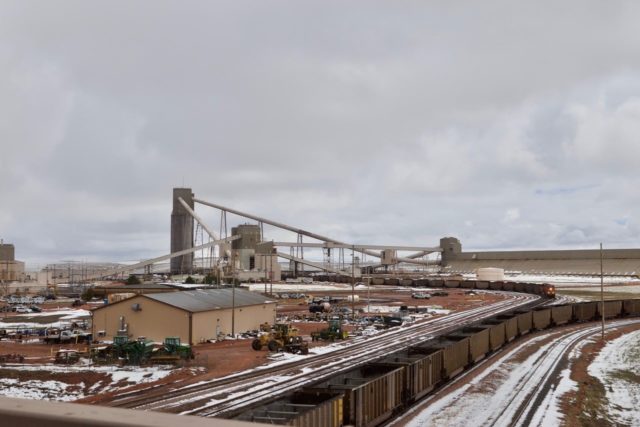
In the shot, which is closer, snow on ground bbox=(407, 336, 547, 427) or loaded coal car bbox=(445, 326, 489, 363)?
snow on ground bbox=(407, 336, 547, 427)

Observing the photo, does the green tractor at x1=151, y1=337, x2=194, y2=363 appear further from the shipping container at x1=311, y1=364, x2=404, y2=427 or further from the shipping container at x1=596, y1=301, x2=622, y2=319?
the shipping container at x1=596, y1=301, x2=622, y2=319

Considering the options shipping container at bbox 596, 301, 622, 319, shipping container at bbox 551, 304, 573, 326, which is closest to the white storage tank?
shipping container at bbox 596, 301, 622, 319

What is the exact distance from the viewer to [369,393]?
69.9 ft

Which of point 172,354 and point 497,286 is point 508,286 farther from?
point 172,354

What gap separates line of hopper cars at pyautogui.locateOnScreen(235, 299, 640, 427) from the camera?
17969 mm

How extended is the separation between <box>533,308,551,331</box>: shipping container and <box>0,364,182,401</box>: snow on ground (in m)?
35.8

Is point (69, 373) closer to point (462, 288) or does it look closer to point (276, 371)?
point (276, 371)

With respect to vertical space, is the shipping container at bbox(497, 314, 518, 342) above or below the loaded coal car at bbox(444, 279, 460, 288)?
above

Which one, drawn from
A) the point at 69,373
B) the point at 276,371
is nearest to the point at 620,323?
the point at 276,371

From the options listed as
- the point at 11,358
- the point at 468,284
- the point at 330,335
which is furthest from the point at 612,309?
the point at 468,284

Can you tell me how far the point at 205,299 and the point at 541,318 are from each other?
34.5 meters

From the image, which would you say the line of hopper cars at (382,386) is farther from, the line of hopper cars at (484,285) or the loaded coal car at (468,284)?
the loaded coal car at (468,284)

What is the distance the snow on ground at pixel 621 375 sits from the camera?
26156 millimetres

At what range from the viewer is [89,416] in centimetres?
430
